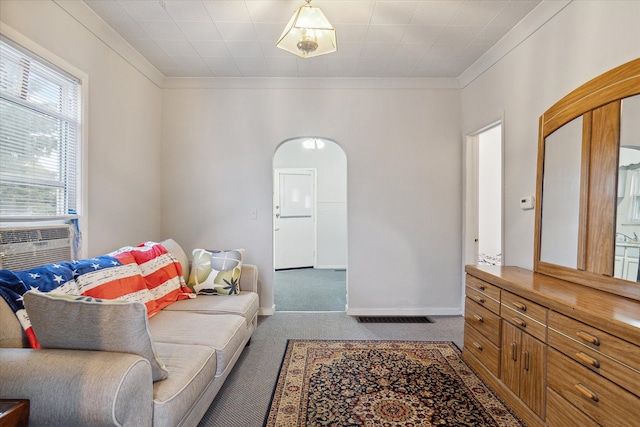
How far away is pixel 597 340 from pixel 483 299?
914 mm

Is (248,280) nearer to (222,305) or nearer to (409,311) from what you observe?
(222,305)

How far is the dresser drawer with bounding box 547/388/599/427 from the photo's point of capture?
4.42 feet

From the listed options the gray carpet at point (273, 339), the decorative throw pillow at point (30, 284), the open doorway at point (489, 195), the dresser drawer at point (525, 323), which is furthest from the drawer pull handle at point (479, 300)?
the decorative throw pillow at point (30, 284)

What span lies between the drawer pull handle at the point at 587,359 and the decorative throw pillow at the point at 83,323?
1.94 m

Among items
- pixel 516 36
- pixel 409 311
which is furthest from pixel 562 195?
pixel 409 311

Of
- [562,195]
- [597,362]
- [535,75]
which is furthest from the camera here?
[535,75]

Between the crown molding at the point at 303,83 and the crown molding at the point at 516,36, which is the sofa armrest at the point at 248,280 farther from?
the crown molding at the point at 516,36

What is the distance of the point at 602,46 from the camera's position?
182 cm

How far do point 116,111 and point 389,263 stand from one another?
10.4 ft

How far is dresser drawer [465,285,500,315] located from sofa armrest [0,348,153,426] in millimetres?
2080

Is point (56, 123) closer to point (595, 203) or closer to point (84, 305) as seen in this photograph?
point (84, 305)

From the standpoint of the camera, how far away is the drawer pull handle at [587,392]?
1.30 metres

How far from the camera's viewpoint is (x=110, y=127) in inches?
102

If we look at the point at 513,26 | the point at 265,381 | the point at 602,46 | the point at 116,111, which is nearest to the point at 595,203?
the point at 602,46
